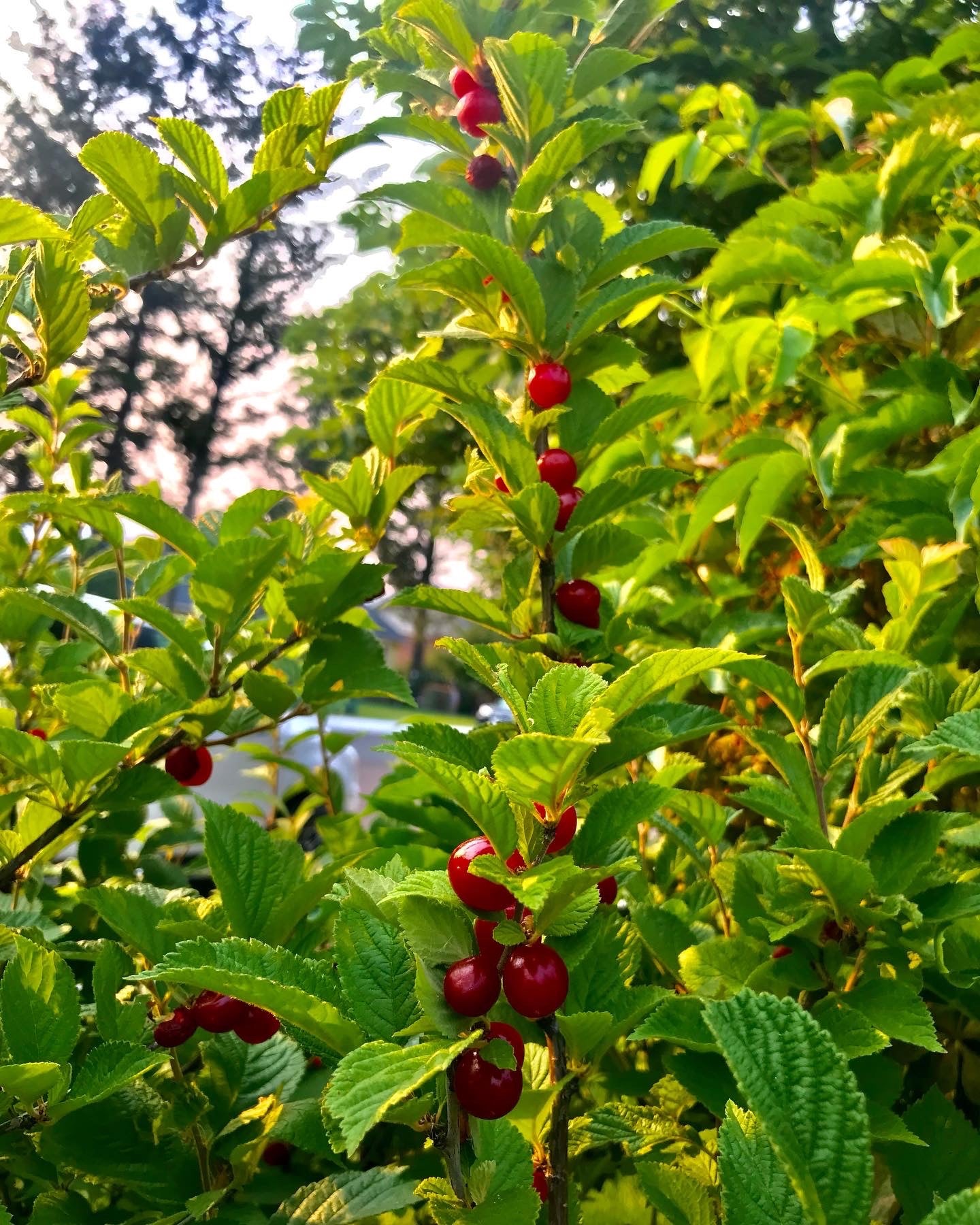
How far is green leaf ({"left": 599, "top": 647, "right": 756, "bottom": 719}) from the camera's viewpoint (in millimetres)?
443

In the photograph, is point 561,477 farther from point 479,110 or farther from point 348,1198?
point 348,1198

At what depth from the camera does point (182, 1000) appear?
691 mm

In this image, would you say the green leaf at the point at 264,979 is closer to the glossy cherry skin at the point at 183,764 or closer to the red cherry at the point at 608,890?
the red cherry at the point at 608,890

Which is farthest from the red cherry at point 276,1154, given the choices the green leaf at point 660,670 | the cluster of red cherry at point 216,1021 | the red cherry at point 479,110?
the red cherry at point 479,110

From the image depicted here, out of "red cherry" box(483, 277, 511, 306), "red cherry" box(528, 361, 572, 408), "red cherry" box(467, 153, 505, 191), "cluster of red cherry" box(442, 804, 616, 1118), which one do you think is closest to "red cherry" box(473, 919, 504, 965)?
"cluster of red cherry" box(442, 804, 616, 1118)

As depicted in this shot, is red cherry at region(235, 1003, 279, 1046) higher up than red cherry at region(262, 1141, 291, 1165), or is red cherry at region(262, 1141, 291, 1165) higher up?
red cherry at region(235, 1003, 279, 1046)

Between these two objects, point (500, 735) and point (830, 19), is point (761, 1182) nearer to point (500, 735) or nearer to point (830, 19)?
point (500, 735)

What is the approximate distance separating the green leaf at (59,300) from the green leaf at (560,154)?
40cm

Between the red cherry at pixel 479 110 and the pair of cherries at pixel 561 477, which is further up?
the red cherry at pixel 479 110

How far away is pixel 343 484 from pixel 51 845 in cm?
49

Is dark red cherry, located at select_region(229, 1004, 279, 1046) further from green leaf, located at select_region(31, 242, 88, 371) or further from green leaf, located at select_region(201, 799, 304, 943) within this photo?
green leaf, located at select_region(31, 242, 88, 371)

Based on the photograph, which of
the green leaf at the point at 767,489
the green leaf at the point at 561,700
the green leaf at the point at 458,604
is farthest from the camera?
the green leaf at the point at 767,489

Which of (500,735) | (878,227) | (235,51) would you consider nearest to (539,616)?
(500,735)

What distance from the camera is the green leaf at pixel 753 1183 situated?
0.39 meters
